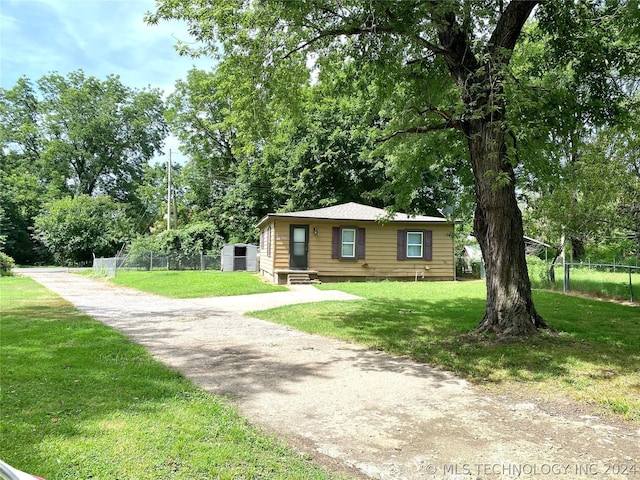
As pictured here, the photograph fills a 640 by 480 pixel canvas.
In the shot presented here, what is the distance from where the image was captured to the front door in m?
18.7

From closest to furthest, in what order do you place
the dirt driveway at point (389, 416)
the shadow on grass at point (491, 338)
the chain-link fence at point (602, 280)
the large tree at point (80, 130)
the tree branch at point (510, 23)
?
the dirt driveway at point (389, 416), the shadow on grass at point (491, 338), the tree branch at point (510, 23), the chain-link fence at point (602, 280), the large tree at point (80, 130)

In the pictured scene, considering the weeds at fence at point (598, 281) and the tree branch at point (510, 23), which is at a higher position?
the tree branch at point (510, 23)

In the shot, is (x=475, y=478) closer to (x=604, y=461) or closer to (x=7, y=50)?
(x=604, y=461)

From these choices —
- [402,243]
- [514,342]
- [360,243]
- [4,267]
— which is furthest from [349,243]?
[4,267]

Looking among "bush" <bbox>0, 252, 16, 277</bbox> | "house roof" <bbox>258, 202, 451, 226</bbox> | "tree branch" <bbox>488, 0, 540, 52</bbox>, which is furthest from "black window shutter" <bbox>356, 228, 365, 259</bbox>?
"bush" <bbox>0, 252, 16, 277</bbox>

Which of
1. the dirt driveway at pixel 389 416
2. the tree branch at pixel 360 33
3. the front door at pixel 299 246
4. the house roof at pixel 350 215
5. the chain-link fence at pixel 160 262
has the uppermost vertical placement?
the tree branch at pixel 360 33

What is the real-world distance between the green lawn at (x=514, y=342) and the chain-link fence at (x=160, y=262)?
16.2 metres

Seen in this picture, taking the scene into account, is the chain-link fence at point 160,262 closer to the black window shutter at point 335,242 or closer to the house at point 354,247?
the house at point 354,247

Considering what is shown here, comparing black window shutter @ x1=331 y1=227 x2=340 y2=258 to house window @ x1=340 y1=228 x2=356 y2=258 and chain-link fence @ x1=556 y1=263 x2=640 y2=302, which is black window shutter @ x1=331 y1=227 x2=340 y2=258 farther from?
chain-link fence @ x1=556 y1=263 x2=640 y2=302

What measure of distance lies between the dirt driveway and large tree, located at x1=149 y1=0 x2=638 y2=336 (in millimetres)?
2713

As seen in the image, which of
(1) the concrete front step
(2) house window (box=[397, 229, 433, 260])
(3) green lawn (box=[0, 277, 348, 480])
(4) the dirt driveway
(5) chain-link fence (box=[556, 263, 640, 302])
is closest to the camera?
→ (3) green lawn (box=[0, 277, 348, 480])

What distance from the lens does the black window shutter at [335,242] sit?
1889 centimetres

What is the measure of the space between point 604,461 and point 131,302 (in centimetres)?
1226

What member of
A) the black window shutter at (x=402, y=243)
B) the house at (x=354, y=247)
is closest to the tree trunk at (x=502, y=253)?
the house at (x=354, y=247)
